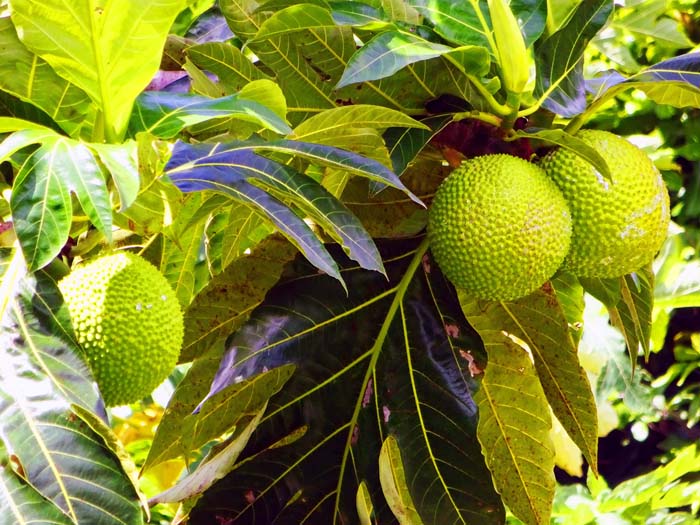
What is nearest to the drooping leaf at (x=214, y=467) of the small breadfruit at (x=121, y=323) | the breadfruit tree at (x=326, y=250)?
the breadfruit tree at (x=326, y=250)

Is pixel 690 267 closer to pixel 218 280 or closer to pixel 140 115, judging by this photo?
pixel 218 280

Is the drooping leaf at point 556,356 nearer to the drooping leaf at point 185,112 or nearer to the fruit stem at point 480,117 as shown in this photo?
the fruit stem at point 480,117

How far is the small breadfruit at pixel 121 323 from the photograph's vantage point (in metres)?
0.61

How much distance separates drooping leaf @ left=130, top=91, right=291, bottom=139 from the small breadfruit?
0.10 metres

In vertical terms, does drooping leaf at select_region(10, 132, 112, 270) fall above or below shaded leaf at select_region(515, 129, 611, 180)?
above

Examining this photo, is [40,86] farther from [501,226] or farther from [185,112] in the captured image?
[501,226]

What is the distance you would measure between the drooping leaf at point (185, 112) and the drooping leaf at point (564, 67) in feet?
0.85

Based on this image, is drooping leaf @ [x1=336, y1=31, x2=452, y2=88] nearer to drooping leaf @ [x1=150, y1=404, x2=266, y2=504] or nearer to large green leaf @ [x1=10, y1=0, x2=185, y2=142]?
large green leaf @ [x1=10, y1=0, x2=185, y2=142]

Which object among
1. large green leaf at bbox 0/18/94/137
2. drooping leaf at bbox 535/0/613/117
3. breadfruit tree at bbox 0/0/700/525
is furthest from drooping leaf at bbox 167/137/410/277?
drooping leaf at bbox 535/0/613/117

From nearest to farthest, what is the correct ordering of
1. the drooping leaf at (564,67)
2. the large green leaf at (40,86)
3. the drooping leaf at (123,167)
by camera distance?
the drooping leaf at (123,167)
the large green leaf at (40,86)
the drooping leaf at (564,67)

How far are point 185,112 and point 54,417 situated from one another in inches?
8.8

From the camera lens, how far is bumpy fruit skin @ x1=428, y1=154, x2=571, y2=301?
2.27ft

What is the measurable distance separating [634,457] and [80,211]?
7.60 ft

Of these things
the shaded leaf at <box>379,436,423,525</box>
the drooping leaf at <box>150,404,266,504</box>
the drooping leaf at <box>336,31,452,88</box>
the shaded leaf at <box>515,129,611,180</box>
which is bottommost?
the shaded leaf at <box>379,436,423,525</box>
